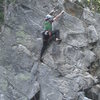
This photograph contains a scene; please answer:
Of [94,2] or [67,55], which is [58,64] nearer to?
[67,55]

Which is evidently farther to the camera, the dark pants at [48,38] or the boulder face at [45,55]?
the dark pants at [48,38]

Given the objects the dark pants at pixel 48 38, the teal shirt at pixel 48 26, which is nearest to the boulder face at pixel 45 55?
the dark pants at pixel 48 38

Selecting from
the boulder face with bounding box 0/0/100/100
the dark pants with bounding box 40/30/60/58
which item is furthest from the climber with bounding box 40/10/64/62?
the boulder face with bounding box 0/0/100/100

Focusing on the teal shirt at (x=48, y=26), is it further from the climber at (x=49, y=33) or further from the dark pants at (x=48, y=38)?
the dark pants at (x=48, y=38)

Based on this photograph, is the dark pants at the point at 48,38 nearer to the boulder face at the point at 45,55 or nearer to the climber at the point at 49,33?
the climber at the point at 49,33

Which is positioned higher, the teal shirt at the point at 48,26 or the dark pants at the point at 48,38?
the teal shirt at the point at 48,26

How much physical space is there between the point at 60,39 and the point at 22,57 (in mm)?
2349

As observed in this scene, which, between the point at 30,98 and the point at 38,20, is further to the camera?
the point at 38,20

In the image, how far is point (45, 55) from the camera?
17281 mm

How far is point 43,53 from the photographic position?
17469mm

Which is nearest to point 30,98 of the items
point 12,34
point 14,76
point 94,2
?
point 14,76

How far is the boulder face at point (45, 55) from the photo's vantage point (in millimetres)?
16625

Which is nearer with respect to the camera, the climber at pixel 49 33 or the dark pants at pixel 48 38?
the climber at pixel 49 33

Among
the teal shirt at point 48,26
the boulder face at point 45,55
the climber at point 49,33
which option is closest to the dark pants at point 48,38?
the climber at point 49,33
